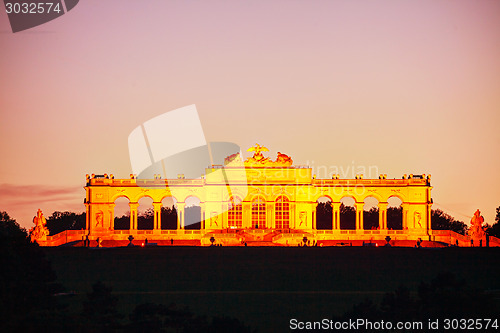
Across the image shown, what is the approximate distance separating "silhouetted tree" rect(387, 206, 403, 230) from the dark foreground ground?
137ft

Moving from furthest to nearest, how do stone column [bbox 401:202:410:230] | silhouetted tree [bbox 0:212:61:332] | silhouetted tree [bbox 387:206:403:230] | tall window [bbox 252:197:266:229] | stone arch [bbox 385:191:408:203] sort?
silhouetted tree [bbox 387:206:403:230]
stone arch [bbox 385:191:408:203]
stone column [bbox 401:202:410:230]
tall window [bbox 252:197:266:229]
silhouetted tree [bbox 0:212:61:332]

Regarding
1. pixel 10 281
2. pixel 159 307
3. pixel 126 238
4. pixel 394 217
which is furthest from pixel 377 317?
pixel 394 217

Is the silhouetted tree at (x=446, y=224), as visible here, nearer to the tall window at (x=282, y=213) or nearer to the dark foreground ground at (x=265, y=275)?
the tall window at (x=282, y=213)

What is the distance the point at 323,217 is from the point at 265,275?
61.9 m

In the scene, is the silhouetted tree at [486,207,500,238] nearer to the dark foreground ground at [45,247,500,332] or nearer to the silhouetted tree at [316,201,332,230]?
the silhouetted tree at [316,201,332,230]

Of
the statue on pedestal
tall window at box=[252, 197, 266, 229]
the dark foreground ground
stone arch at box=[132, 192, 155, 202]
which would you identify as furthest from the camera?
stone arch at box=[132, 192, 155, 202]

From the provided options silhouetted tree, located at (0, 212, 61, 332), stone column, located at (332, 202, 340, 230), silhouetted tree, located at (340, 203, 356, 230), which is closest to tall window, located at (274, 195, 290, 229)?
stone column, located at (332, 202, 340, 230)

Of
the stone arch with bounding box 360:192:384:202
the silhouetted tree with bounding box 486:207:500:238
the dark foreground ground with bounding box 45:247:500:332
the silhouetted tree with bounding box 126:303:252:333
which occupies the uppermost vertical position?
the stone arch with bounding box 360:192:384:202

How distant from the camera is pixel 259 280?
5116 cm

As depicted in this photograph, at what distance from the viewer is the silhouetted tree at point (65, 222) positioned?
108469 millimetres

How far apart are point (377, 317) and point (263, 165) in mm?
56350

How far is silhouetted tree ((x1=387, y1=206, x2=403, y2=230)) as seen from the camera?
4238 inches

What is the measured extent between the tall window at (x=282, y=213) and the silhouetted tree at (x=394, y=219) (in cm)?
1851

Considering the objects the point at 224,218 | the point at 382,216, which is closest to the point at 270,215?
the point at 224,218
